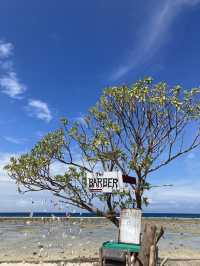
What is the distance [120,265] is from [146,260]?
0.70 m

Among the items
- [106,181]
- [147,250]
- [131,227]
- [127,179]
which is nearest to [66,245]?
[127,179]

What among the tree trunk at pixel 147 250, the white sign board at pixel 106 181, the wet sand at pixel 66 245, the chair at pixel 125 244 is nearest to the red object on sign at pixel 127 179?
the white sign board at pixel 106 181

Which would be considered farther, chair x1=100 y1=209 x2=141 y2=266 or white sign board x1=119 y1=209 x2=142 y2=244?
white sign board x1=119 y1=209 x2=142 y2=244

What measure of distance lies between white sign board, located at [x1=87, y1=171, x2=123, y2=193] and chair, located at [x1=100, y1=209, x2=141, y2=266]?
2.82ft

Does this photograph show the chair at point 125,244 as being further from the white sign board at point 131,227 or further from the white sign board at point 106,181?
the white sign board at point 106,181

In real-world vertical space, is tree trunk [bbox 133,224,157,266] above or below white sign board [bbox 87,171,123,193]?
below

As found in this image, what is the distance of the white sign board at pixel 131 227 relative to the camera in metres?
12.9

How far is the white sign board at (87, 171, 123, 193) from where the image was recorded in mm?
13586

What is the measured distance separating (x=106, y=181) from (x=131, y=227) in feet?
5.15

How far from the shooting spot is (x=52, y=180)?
17656 mm

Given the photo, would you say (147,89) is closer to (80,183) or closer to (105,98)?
(105,98)

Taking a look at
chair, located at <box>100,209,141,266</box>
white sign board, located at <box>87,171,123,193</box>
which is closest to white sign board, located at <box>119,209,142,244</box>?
chair, located at <box>100,209,141,266</box>

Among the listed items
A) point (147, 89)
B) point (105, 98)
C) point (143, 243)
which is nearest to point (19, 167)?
point (105, 98)

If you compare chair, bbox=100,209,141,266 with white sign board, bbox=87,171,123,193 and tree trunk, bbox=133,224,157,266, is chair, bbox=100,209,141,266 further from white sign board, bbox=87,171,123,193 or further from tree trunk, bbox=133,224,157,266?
white sign board, bbox=87,171,123,193
